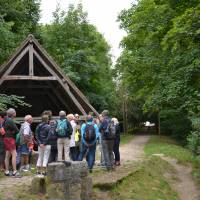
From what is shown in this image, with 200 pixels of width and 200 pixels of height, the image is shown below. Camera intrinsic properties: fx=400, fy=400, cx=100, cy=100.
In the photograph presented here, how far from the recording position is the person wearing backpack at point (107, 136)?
12.1m

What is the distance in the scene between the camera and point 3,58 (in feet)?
61.8

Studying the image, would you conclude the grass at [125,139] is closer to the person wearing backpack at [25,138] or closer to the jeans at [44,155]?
the person wearing backpack at [25,138]

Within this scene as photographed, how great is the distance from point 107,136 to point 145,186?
195 centimetres

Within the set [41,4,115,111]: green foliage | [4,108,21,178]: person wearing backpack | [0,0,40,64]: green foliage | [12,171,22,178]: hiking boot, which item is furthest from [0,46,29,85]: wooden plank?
[41,4,115,111]: green foliage

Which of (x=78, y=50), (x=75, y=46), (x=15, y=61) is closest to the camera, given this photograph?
(x=15, y=61)

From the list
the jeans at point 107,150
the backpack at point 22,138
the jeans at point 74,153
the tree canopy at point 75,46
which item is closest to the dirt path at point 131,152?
the jeans at point 74,153

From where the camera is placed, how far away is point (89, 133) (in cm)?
1180

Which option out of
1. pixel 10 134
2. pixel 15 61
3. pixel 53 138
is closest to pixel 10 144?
pixel 10 134

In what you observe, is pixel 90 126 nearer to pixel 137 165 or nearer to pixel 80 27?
pixel 137 165

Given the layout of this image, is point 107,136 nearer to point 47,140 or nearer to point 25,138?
point 47,140

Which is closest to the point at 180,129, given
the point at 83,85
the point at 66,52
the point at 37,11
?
the point at 83,85

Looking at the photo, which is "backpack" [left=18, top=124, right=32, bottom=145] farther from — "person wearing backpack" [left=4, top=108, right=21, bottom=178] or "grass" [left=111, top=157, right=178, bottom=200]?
"grass" [left=111, top=157, right=178, bottom=200]

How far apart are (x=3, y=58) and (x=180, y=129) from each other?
17288mm

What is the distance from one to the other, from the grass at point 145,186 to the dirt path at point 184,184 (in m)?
0.35
